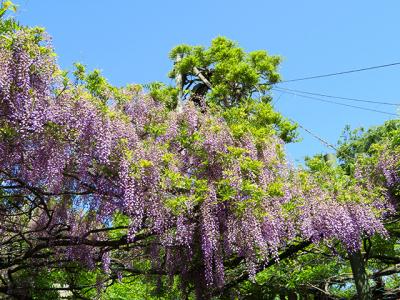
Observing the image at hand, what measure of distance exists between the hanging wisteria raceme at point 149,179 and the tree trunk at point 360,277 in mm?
645

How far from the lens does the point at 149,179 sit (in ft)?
19.8

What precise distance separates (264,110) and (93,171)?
6.97m

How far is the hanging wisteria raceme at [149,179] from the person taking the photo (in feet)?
17.3

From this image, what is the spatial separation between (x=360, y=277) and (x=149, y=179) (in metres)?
4.75

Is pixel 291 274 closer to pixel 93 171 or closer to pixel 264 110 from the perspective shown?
pixel 264 110

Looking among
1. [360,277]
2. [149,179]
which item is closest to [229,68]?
[360,277]

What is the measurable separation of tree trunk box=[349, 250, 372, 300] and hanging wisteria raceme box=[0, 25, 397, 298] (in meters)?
0.65

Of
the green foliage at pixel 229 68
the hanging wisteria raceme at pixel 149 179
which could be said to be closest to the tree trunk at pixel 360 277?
the hanging wisteria raceme at pixel 149 179

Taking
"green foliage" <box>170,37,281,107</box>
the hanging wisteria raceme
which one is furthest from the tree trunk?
"green foliage" <box>170,37,281,107</box>

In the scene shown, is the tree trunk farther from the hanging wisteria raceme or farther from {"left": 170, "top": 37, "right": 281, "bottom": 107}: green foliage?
{"left": 170, "top": 37, "right": 281, "bottom": 107}: green foliage

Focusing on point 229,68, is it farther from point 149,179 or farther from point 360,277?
point 149,179

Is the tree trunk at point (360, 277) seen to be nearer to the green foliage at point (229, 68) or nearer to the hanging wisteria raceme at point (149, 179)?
the hanging wisteria raceme at point (149, 179)

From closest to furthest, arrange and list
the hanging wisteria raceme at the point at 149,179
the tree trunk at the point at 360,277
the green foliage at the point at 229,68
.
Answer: the hanging wisteria raceme at the point at 149,179
the tree trunk at the point at 360,277
the green foliage at the point at 229,68

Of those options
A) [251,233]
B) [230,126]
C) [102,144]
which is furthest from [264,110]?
[102,144]
